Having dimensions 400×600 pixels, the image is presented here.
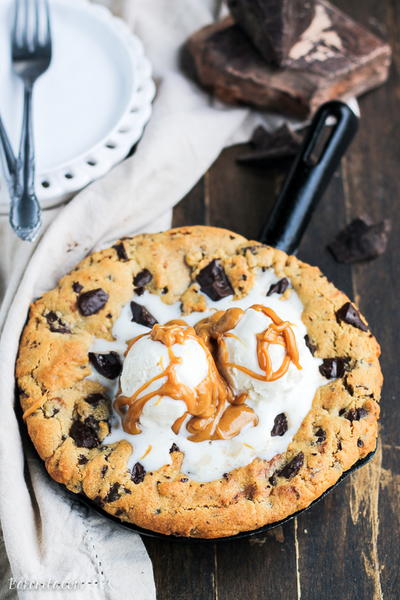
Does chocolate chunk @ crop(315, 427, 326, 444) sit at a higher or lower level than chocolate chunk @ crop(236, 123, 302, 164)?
lower

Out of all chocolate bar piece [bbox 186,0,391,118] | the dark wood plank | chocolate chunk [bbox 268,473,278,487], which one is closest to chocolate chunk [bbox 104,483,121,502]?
chocolate chunk [bbox 268,473,278,487]

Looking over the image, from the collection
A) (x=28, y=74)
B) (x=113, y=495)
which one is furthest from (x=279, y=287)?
(x=28, y=74)

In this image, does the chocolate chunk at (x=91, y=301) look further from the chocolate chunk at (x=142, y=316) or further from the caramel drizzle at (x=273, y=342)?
the caramel drizzle at (x=273, y=342)

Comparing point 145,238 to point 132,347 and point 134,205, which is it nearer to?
point 134,205

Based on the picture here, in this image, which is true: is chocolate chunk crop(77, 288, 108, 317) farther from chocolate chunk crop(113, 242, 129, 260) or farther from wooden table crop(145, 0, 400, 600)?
wooden table crop(145, 0, 400, 600)

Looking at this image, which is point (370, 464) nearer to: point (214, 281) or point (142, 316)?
point (214, 281)
